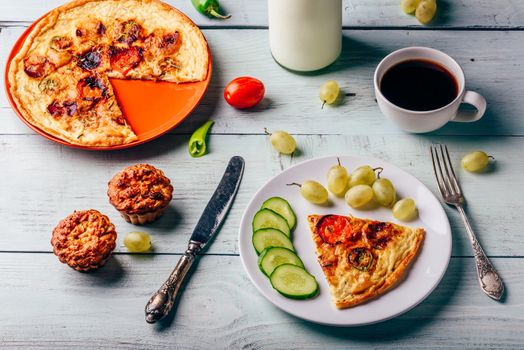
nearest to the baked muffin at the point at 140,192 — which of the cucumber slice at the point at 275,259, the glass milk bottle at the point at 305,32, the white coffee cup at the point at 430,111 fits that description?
the cucumber slice at the point at 275,259

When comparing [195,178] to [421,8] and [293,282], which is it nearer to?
[293,282]

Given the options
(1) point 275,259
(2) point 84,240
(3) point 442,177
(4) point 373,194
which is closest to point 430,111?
(3) point 442,177

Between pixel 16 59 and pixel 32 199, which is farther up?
pixel 16 59

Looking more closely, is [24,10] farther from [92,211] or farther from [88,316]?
[88,316]

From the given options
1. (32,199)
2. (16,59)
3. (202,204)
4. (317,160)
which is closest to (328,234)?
(317,160)

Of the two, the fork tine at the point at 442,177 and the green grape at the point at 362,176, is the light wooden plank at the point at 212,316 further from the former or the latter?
the green grape at the point at 362,176

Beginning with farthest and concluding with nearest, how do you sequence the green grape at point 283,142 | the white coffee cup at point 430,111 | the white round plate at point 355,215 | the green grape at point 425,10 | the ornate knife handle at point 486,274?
the green grape at point 425,10 → the green grape at point 283,142 → the white coffee cup at point 430,111 → the ornate knife handle at point 486,274 → the white round plate at point 355,215

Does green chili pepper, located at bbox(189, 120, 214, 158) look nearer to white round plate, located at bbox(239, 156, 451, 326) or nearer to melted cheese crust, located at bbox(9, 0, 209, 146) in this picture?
melted cheese crust, located at bbox(9, 0, 209, 146)
